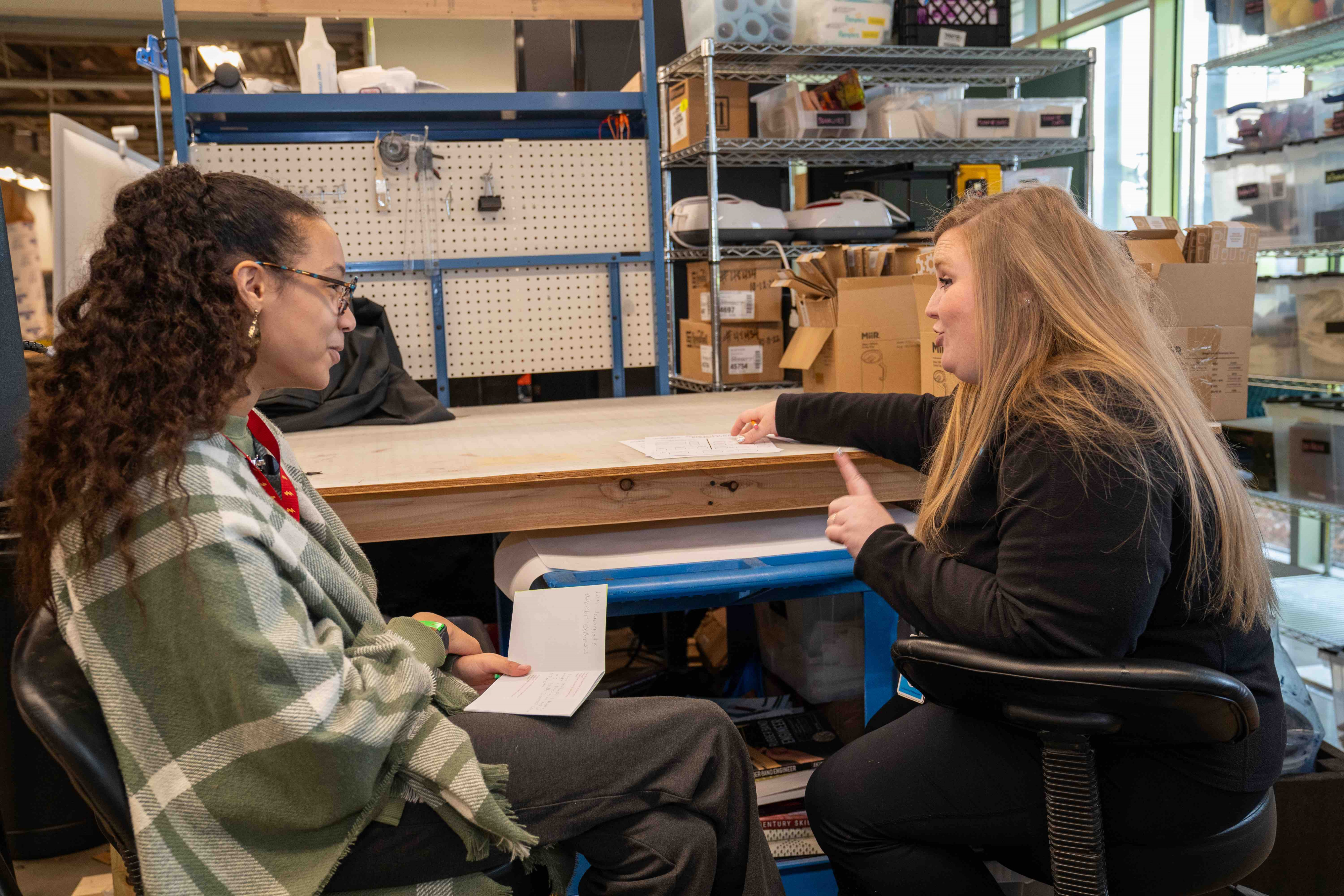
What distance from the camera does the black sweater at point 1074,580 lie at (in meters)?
1.08

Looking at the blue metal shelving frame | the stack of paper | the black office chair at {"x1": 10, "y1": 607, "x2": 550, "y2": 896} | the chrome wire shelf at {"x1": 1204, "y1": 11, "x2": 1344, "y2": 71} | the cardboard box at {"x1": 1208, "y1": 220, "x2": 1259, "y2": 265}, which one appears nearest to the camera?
the black office chair at {"x1": 10, "y1": 607, "x2": 550, "y2": 896}

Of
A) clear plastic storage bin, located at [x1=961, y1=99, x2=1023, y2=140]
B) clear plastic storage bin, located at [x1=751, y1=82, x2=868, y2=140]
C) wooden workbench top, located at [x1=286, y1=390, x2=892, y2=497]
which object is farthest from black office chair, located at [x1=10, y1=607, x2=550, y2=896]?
clear plastic storage bin, located at [x1=961, y1=99, x2=1023, y2=140]

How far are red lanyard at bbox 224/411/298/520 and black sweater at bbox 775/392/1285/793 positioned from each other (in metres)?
0.73

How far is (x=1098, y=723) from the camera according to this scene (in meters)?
1.06

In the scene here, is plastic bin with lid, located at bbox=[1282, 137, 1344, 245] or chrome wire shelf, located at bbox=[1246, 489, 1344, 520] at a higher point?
plastic bin with lid, located at bbox=[1282, 137, 1344, 245]

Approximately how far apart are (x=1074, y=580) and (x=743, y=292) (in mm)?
2191

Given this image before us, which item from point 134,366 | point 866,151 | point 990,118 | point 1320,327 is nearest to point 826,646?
point 134,366

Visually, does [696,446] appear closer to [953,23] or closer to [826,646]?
[826,646]

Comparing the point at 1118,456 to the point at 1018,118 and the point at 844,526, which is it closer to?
the point at 844,526

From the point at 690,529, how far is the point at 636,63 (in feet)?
8.58

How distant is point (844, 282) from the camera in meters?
2.19

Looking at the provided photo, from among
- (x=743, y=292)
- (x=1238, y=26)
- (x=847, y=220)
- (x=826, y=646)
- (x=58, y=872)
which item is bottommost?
(x=58, y=872)

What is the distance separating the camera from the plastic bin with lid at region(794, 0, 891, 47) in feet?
11.3

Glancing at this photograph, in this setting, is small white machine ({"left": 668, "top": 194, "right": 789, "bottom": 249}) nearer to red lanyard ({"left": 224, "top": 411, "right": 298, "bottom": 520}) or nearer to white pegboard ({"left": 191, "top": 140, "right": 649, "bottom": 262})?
white pegboard ({"left": 191, "top": 140, "right": 649, "bottom": 262})
